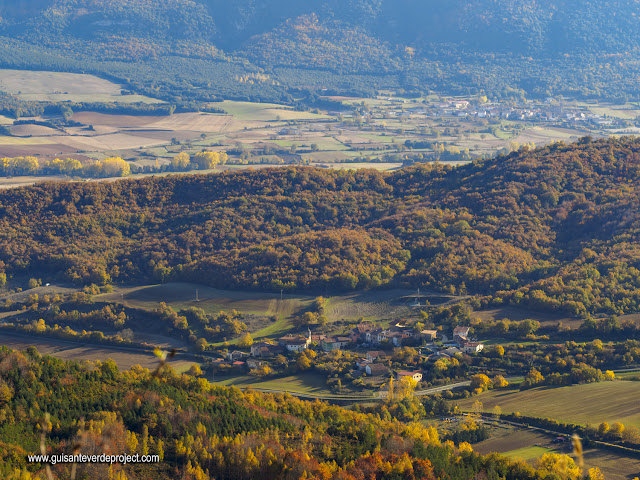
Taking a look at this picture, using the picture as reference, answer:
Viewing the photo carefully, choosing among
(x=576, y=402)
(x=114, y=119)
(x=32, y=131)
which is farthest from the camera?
(x=114, y=119)

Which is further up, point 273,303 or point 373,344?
point 273,303

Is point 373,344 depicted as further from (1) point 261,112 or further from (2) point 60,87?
(2) point 60,87

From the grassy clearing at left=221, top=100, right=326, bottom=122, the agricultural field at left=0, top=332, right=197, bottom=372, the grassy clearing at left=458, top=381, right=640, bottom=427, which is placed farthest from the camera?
the grassy clearing at left=221, top=100, right=326, bottom=122

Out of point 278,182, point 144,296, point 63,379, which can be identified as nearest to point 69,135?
point 278,182

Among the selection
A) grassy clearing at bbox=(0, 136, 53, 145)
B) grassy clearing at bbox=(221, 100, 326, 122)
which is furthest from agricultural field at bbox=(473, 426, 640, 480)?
grassy clearing at bbox=(221, 100, 326, 122)

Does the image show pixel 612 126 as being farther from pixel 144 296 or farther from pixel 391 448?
pixel 391 448

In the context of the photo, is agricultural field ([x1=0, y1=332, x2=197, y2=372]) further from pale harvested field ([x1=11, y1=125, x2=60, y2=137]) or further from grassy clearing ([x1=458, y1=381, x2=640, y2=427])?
pale harvested field ([x1=11, y1=125, x2=60, y2=137])

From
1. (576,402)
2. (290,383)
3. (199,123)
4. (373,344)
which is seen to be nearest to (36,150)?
(199,123)
